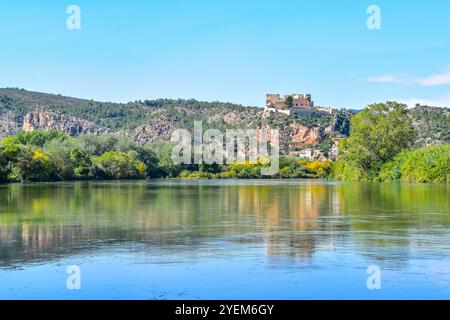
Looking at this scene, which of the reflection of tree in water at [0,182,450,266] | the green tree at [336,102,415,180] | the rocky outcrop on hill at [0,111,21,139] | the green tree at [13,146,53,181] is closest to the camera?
the reflection of tree in water at [0,182,450,266]

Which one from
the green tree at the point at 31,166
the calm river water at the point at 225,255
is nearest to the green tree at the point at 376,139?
the green tree at the point at 31,166

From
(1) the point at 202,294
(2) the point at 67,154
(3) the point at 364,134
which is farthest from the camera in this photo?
(2) the point at 67,154

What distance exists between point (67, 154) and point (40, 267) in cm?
8815

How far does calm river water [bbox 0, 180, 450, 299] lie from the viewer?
11.0 meters

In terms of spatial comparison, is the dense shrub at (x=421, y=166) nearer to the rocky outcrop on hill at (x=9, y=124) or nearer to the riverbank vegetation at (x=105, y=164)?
the riverbank vegetation at (x=105, y=164)

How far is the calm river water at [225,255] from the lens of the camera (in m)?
11.0

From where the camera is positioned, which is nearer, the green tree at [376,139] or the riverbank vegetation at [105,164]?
the riverbank vegetation at [105,164]

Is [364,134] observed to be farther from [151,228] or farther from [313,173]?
[151,228]

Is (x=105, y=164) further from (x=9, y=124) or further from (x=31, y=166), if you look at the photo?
(x=9, y=124)

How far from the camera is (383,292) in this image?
35.4 feet

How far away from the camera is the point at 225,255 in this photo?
14602mm

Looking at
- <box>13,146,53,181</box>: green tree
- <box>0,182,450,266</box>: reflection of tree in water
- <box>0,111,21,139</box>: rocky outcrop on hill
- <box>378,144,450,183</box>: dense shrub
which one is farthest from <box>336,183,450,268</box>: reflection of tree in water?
<box>0,111,21,139</box>: rocky outcrop on hill

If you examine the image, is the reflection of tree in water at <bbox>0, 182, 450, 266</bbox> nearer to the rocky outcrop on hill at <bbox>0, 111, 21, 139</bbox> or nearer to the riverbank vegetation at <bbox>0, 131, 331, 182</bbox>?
the riverbank vegetation at <bbox>0, 131, 331, 182</bbox>
